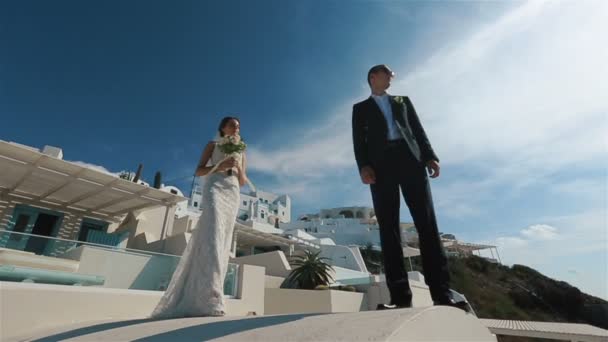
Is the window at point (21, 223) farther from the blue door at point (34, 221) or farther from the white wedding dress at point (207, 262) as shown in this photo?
the white wedding dress at point (207, 262)

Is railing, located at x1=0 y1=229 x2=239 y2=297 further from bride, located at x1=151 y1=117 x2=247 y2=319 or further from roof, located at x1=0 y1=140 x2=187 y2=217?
roof, located at x1=0 y1=140 x2=187 y2=217

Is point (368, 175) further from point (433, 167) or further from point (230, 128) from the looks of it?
point (230, 128)

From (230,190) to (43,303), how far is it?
8.33ft

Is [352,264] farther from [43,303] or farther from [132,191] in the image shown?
[43,303]

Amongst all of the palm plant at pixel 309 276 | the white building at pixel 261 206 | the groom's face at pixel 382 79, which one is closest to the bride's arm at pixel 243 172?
the groom's face at pixel 382 79

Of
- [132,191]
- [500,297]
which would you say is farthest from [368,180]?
[500,297]

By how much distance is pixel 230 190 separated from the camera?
10.0ft

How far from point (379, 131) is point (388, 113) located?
0.67ft

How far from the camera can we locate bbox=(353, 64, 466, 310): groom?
203cm

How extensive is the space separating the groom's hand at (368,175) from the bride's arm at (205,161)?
1.65 metres

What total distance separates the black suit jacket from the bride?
1.39 metres

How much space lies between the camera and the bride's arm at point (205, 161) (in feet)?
10.1

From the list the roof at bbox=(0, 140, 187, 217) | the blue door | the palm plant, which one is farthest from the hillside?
the blue door

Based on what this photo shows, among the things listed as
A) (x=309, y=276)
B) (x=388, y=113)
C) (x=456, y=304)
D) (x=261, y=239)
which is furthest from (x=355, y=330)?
(x=261, y=239)
